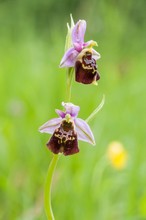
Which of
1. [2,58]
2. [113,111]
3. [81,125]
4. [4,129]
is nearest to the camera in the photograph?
[81,125]

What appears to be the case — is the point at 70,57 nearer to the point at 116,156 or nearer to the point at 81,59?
the point at 81,59

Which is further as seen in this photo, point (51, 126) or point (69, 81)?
point (51, 126)

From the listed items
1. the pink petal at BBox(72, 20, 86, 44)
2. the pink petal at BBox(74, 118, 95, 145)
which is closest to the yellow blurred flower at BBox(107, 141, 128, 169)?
the pink petal at BBox(74, 118, 95, 145)

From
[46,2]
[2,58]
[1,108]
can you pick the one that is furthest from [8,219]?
[46,2]

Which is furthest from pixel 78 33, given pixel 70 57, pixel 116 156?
pixel 116 156

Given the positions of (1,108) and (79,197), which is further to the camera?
(1,108)

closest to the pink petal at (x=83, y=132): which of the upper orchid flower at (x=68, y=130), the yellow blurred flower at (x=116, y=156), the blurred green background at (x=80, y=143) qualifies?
the upper orchid flower at (x=68, y=130)

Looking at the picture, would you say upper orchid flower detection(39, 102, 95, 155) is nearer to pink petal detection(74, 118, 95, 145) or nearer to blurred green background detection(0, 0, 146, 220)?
pink petal detection(74, 118, 95, 145)

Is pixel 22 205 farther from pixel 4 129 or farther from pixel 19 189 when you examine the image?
pixel 4 129
